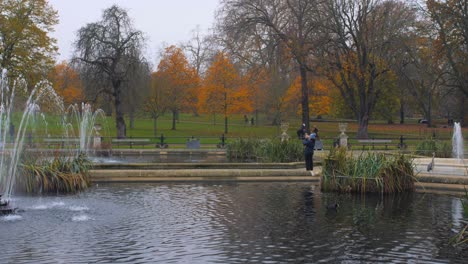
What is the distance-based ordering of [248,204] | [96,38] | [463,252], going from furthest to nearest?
[96,38] → [248,204] → [463,252]

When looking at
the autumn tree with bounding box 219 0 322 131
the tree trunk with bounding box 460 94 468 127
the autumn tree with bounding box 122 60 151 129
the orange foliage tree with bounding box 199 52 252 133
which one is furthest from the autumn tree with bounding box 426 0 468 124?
the autumn tree with bounding box 122 60 151 129

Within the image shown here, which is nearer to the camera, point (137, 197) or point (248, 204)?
point (248, 204)

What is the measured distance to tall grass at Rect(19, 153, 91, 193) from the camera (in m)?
16.3

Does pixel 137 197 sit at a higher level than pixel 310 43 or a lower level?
lower

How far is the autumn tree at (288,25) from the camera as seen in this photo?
1599 inches

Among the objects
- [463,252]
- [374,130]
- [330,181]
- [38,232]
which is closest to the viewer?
[463,252]

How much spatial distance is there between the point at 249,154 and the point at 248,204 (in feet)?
44.1

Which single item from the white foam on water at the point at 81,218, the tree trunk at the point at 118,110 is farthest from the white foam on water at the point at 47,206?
the tree trunk at the point at 118,110

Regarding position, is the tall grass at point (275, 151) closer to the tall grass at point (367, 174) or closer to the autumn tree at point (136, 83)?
the tall grass at point (367, 174)

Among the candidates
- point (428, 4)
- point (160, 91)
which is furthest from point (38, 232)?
point (160, 91)

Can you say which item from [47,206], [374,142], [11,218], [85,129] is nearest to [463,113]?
[374,142]

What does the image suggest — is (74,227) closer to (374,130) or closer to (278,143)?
(278,143)

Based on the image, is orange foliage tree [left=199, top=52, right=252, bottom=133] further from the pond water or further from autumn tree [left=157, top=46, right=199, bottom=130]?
the pond water

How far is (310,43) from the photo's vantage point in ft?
133
